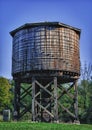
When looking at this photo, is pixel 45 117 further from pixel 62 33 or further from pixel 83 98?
pixel 83 98

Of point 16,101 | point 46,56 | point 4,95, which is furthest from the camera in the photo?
point 4,95

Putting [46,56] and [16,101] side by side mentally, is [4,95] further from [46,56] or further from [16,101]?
[46,56]

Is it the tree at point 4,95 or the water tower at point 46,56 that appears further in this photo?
the tree at point 4,95

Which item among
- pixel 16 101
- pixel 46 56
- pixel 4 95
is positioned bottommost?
pixel 16 101

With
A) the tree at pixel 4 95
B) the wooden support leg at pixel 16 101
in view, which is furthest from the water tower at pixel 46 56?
the tree at pixel 4 95

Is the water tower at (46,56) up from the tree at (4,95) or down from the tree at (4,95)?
up

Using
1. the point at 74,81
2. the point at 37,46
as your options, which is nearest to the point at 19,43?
the point at 37,46

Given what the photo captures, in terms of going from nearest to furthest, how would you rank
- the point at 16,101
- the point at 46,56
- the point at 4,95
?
the point at 46,56 → the point at 16,101 → the point at 4,95

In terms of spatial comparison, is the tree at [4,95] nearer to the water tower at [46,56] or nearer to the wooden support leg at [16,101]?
the wooden support leg at [16,101]

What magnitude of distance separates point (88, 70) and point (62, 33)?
2956 centimetres

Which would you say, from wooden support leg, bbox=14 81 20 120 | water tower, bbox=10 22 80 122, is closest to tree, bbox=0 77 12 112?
wooden support leg, bbox=14 81 20 120

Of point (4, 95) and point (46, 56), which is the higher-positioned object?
point (46, 56)

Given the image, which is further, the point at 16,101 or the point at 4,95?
the point at 4,95

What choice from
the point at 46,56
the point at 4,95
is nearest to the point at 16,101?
the point at 46,56
